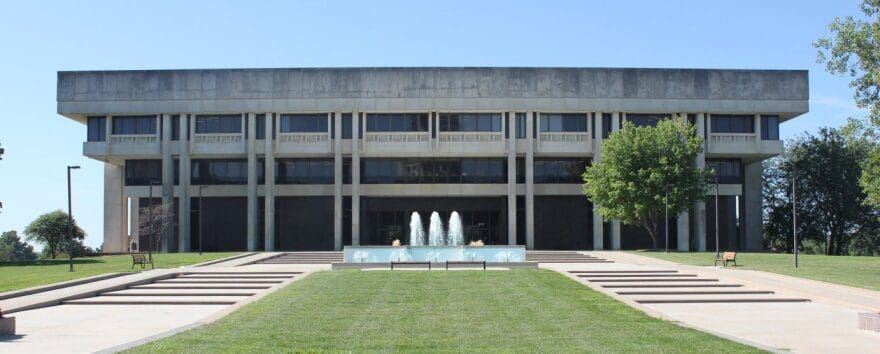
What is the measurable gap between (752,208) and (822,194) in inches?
318

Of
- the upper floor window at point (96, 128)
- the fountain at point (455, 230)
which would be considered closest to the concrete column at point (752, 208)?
the fountain at point (455, 230)

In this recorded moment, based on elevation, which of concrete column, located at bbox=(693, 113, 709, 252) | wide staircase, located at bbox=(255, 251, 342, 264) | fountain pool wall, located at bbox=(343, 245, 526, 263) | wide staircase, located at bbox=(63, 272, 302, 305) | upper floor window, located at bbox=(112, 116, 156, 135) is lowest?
wide staircase, located at bbox=(255, 251, 342, 264)

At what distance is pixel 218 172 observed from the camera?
195ft

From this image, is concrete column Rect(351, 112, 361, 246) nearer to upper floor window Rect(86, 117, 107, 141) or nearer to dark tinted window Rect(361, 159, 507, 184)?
dark tinted window Rect(361, 159, 507, 184)

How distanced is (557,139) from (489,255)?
22.9 m

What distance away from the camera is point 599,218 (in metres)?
56.5

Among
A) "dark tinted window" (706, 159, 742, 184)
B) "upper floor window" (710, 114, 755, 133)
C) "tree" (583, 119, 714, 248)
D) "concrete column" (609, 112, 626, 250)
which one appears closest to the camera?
"tree" (583, 119, 714, 248)

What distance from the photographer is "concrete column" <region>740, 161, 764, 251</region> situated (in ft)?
200

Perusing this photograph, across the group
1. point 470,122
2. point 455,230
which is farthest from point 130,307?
point 455,230

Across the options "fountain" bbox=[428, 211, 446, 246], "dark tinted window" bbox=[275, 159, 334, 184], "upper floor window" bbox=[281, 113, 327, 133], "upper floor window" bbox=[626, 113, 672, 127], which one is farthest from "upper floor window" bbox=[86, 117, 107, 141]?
"upper floor window" bbox=[626, 113, 672, 127]

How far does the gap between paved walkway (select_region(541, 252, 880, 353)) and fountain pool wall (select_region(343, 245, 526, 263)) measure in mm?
4578

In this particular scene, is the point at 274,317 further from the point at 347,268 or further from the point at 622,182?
the point at 622,182

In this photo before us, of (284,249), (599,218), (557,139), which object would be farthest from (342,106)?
(599,218)

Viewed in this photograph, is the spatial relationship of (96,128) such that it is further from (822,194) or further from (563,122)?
(822,194)
